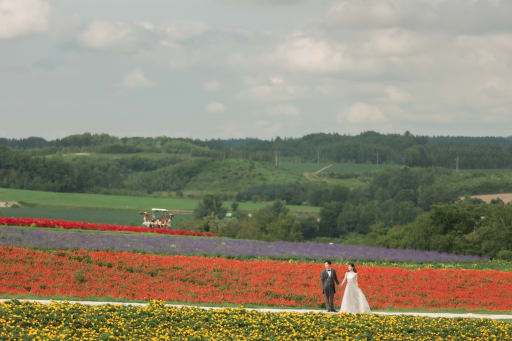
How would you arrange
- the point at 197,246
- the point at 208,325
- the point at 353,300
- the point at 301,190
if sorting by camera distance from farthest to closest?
the point at 301,190
the point at 197,246
the point at 353,300
the point at 208,325

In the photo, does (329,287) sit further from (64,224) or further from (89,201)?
(89,201)

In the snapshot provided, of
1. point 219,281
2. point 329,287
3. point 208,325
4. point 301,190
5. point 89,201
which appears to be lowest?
point 208,325

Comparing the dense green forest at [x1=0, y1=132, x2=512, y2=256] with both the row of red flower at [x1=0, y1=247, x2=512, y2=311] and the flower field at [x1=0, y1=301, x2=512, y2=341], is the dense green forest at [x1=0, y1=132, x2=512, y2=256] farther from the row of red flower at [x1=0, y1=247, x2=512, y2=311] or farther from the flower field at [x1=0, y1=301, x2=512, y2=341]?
the flower field at [x1=0, y1=301, x2=512, y2=341]

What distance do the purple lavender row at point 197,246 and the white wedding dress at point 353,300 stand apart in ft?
44.3

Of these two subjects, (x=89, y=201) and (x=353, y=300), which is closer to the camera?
(x=353, y=300)

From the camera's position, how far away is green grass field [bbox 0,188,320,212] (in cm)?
11806

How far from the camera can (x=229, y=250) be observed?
4022 centimetres

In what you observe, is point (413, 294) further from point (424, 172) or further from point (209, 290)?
point (424, 172)

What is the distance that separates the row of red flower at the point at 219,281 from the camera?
27984mm

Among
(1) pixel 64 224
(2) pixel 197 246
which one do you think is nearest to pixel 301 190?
(1) pixel 64 224

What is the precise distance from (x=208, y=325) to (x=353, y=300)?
6.81m

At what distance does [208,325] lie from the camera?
67.4ft

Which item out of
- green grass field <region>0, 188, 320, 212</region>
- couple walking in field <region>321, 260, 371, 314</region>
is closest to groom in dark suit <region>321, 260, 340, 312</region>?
couple walking in field <region>321, 260, 371, 314</region>

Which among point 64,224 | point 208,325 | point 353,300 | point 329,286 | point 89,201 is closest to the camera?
point 208,325
